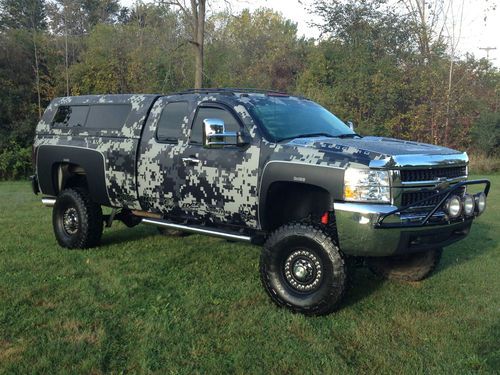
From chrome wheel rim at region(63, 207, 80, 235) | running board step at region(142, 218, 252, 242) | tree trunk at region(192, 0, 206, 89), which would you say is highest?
tree trunk at region(192, 0, 206, 89)

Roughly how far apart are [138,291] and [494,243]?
5.36 metres

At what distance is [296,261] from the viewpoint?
4.81m

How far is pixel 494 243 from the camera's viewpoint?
776cm

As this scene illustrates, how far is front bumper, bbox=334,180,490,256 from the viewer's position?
431 centimetres

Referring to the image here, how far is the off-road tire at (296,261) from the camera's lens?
454cm

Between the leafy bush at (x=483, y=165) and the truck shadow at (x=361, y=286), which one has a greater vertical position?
the leafy bush at (x=483, y=165)

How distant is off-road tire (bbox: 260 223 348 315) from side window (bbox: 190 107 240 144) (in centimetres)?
126

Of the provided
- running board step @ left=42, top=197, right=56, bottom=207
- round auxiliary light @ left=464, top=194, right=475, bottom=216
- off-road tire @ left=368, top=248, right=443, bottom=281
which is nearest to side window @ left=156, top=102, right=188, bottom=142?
running board step @ left=42, top=197, right=56, bottom=207

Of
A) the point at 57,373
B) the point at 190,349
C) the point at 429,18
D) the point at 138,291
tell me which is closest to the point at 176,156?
the point at 138,291

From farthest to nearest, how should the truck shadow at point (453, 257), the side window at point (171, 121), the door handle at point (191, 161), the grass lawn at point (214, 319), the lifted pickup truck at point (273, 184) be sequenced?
the side window at point (171, 121) < the door handle at point (191, 161) < the truck shadow at point (453, 257) < the lifted pickup truck at point (273, 184) < the grass lawn at point (214, 319)

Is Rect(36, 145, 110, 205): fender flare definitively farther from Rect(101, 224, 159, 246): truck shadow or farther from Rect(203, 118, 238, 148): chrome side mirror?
Rect(203, 118, 238, 148): chrome side mirror

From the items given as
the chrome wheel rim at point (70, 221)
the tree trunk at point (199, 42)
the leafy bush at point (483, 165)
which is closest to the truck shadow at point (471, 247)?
the chrome wheel rim at point (70, 221)

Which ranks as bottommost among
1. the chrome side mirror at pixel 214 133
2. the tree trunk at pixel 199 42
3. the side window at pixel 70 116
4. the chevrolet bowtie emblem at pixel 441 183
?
the chevrolet bowtie emblem at pixel 441 183

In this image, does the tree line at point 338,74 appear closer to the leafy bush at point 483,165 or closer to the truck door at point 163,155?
the leafy bush at point 483,165
